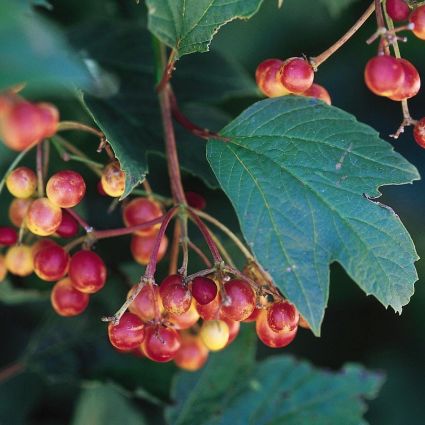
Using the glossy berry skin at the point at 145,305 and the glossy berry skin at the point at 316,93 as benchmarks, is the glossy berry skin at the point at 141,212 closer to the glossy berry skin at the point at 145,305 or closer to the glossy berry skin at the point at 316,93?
the glossy berry skin at the point at 145,305

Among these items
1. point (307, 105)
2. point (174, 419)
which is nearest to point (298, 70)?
point (307, 105)

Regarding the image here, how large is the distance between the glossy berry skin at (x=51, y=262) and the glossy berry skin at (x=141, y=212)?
16cm

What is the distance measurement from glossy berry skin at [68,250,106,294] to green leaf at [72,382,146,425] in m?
0.71

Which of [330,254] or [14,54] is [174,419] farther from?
[14,54]

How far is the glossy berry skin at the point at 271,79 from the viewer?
53.7 inches

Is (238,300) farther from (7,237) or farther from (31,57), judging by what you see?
(31,57)

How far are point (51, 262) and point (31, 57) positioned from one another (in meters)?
0.68

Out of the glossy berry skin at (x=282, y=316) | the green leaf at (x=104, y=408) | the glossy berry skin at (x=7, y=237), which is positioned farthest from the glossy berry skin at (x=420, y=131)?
the green leaf at (x=104, y=408)

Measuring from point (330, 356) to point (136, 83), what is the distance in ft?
3.63

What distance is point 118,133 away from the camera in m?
1.49

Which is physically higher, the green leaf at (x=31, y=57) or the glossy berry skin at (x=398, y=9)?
the green leaf at (x=31, y=57)

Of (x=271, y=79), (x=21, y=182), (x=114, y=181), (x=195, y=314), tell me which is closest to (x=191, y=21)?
(x=271, y=79)

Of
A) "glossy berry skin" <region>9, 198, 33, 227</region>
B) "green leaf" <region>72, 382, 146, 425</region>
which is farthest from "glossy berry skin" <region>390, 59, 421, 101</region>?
"green leaf" <region>72, 382, 146, 425</region>

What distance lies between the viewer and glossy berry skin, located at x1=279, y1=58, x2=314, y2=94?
1.30 m
